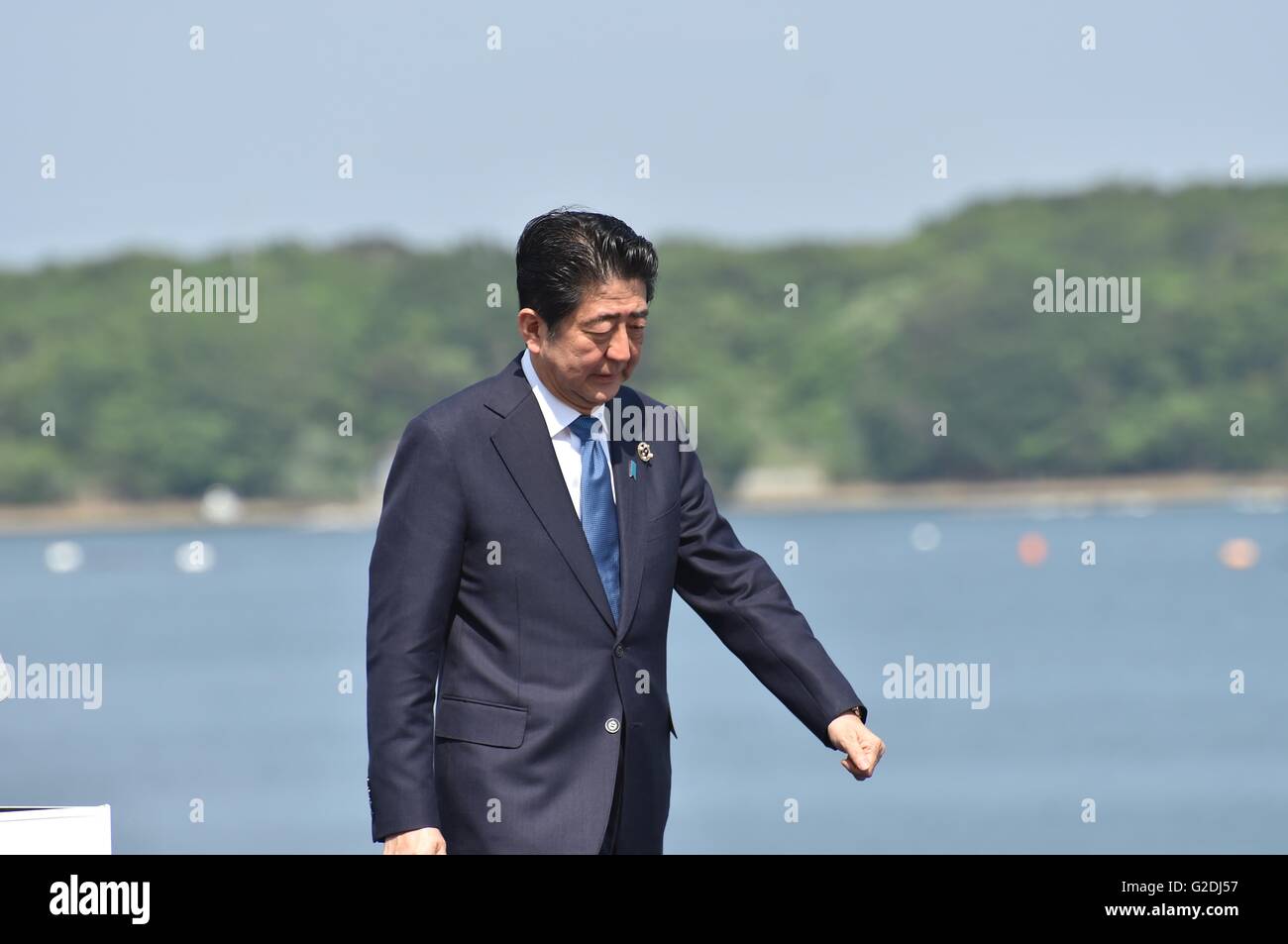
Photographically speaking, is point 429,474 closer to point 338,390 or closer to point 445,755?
point 445,755

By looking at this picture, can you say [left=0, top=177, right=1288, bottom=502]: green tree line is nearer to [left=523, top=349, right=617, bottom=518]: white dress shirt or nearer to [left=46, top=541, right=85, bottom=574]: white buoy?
[left=46, top=541, right=85, bottom=574]: white buoy

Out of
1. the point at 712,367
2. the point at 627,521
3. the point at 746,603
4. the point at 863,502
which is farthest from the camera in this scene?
the point at 863,502

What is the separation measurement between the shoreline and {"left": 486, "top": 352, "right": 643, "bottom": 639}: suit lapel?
50.4 m

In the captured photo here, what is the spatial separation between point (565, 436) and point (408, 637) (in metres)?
0.43

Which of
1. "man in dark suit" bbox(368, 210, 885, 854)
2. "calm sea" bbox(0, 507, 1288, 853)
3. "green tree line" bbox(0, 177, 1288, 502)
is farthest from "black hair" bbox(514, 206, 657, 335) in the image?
"green tree line" bbox(0, 177, 1288, 502)

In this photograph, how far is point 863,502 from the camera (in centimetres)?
5894

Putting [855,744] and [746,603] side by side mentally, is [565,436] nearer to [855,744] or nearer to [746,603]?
[746,603]

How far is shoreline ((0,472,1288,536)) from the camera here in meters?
54.4

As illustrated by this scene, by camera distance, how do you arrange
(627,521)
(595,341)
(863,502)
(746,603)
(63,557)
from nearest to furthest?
(595,341)
(627,521)
(746,603)
(63,557)
(863,502)

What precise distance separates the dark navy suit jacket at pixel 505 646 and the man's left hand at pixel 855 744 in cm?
27

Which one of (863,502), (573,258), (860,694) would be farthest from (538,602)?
(863,502)

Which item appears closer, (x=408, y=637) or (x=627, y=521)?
(x=408, y=637)

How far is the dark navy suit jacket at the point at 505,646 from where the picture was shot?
312 centimetres

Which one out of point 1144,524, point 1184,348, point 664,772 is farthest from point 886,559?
point 664,772
